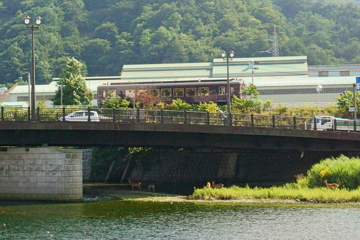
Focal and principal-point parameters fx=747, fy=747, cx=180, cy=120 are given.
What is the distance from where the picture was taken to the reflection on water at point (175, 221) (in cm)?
3934

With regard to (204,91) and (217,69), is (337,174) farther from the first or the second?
(217,69)

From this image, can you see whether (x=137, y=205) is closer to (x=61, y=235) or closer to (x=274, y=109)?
(x=61, y=235)

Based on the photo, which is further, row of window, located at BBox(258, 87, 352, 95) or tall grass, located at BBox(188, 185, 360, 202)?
row of window, located at BBox(258, 87, 352, 95)

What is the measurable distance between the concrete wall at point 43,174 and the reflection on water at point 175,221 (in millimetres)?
2456

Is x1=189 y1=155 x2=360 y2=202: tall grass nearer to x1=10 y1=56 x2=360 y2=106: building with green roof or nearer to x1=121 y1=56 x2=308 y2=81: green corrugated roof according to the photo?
x1=10 y1=56 x2=360 y2=106: building with green roof

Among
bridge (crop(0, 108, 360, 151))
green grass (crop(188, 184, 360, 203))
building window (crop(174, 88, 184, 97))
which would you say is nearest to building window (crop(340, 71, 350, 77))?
building window (crop(174, 88, 184, 97))

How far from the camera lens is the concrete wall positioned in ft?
176

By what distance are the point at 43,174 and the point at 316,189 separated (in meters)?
19.5

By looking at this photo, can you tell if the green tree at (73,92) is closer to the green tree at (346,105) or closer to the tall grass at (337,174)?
the green tree at (346,105)

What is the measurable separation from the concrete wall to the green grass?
28.2 ft

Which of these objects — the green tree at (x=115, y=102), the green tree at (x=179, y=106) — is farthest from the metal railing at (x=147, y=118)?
the green tree at (x=115, y=102)

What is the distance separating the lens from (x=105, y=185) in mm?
68500

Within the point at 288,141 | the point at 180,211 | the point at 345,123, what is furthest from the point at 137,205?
the point at 345,123

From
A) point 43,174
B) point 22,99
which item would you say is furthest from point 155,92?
point 43,174
